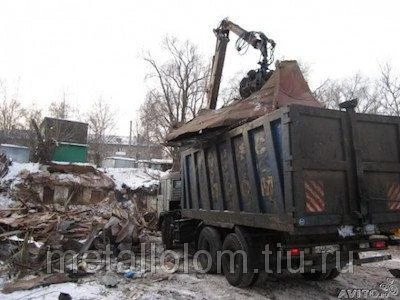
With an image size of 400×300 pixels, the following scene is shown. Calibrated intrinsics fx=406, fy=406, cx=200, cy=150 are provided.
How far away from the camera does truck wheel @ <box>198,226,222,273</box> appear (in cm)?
795

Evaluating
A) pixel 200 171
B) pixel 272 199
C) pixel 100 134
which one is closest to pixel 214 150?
pixel 200 171

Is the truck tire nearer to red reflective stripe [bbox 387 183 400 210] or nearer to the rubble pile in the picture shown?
red reflective stripe [bbox 387 183 400 210]

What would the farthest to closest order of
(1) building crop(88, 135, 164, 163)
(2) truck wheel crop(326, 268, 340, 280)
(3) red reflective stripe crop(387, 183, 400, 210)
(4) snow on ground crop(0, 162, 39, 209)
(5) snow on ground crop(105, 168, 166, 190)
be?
1. (1) building crop(88, 135, 164, 163)
2. (5) snow on ground crop(105, 168, 166, 190)
3. (4) snow on ground crop(0, 162, 39, 209)
4. (2) truck wheel crop(326, 268, 340, 280)
5. (3) red reflective stripe crop(387, 183, 400, 210)

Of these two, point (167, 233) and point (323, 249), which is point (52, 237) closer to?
point (167, 233)

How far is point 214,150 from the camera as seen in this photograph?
7.89 meters

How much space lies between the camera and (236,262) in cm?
702

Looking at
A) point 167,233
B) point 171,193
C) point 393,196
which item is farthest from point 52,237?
point 393,196

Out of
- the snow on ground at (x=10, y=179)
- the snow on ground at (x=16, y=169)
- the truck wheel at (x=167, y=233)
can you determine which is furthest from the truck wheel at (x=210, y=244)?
the snow on ground at (x=16, y=169)

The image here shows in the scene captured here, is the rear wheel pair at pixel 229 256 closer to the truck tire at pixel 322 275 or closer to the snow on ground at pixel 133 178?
the truck tire at pixel 322 275

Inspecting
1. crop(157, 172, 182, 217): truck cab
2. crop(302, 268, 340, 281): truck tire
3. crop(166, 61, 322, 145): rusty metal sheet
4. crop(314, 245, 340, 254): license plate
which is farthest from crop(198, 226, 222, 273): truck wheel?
crop(157, 172, 182, 217): truck cab

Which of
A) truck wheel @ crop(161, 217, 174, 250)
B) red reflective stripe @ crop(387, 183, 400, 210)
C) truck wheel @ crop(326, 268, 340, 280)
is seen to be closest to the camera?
red reflective stripe @ crop(387, 183, 400, 210)

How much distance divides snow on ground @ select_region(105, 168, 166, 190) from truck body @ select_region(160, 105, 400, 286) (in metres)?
16.2

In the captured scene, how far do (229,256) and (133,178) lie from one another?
59.2 feet

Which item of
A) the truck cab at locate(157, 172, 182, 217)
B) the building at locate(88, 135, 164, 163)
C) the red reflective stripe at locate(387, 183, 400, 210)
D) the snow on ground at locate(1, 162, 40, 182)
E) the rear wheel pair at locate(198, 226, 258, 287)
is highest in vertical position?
the building at locate(88, 135, 164, 163)
